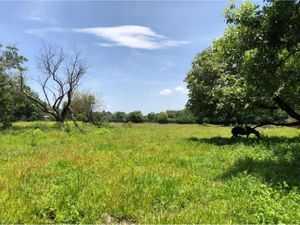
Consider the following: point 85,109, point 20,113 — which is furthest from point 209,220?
point 20,113

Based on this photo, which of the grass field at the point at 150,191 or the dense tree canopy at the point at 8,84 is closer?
the grass field at the point at 150,191

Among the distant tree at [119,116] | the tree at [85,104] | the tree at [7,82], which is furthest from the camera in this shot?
the distant tree at [119,116]

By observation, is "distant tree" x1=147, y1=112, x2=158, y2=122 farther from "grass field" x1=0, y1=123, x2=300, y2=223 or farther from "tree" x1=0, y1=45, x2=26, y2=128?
"grass field" x1=0, y1=123, x2=300, y2=223

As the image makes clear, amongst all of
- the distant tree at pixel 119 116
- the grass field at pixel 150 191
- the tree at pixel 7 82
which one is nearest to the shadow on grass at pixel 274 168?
the grass field at pixel 150 191

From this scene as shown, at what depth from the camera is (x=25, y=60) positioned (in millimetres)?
41500

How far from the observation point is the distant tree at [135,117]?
91600mm

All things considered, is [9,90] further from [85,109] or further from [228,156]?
[228,156]

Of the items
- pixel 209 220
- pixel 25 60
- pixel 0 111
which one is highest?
pixel 25 60

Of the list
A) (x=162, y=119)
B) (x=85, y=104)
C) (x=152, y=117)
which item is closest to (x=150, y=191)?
(x=85, y=104)

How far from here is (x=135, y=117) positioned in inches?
3605

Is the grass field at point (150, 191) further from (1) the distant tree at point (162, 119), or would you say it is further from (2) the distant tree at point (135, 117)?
(2) the distant tree at point (135, 117)

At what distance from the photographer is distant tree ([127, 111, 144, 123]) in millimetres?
91600

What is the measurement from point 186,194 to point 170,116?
313ft

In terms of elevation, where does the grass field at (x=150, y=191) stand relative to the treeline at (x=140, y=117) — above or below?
below
